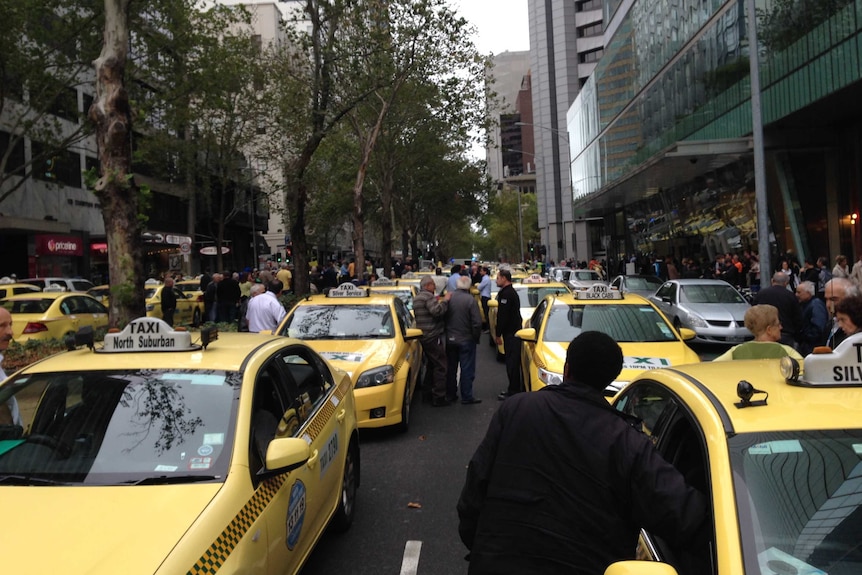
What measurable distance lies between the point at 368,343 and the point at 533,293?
7.60 m

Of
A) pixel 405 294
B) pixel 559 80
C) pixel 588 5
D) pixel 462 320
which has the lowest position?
pixel 462 320

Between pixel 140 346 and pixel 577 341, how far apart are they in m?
2.72

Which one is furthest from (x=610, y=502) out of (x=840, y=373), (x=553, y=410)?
(x=840, y=373)

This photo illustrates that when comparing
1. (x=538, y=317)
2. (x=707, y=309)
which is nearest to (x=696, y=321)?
(x=707, y=309)

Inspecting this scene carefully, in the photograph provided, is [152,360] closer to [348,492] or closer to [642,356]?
[348,492]

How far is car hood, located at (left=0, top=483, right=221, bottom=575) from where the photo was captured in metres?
2.60

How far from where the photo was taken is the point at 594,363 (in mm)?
2662

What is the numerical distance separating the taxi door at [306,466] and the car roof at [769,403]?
1.98m

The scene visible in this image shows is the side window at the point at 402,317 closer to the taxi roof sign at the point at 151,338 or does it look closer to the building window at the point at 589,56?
the taxi roof sign at the point at 151,338

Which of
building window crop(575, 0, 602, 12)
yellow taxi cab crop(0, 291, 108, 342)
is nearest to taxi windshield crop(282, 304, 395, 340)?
yellow taxi cab crop(0, 291, 108, 342)

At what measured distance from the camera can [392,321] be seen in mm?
9141

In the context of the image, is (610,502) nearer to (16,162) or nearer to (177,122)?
(177,122)

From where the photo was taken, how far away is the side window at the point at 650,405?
3.00 metres

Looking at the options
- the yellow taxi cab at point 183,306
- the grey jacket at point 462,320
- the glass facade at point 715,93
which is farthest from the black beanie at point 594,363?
the yellow taxi cab at point 183,306
